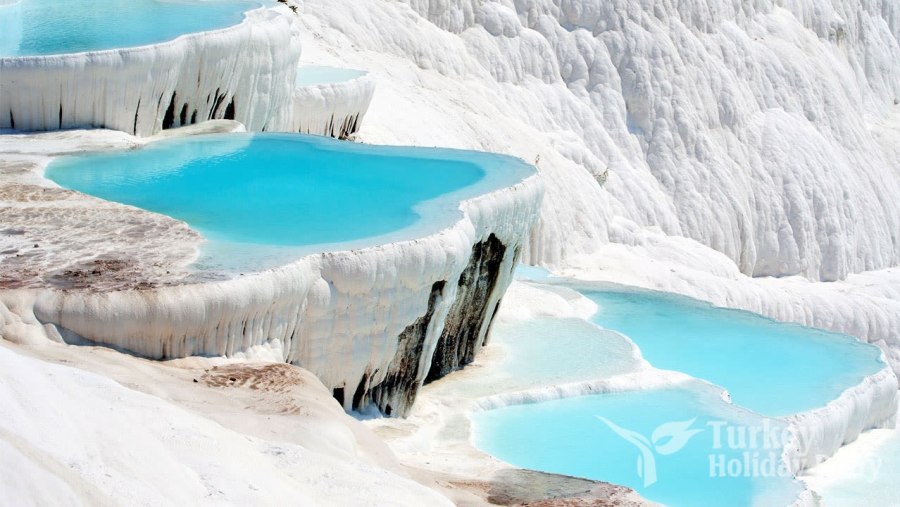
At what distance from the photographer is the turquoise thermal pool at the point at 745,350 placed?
10.4 meters

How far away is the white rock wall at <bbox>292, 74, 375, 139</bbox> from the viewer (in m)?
13.2

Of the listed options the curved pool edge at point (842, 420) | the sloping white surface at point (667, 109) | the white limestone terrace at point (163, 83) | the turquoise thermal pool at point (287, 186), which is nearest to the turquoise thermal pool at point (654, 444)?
the curved pool edge at point (842, 420)

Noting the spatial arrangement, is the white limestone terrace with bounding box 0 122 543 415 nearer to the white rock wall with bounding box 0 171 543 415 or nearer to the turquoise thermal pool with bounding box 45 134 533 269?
the white rock wall with bounding box 0 171 543 415

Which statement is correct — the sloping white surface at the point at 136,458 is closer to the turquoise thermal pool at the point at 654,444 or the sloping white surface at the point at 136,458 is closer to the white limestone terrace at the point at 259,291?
the white limestone terrace at the point at 259,291

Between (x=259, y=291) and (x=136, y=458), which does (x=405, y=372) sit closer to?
(x=259, y=291)

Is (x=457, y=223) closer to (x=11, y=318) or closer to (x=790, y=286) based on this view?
(x=11, y=318)

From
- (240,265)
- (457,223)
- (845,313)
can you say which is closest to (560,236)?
(845,313)

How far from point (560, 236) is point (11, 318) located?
1181 cm

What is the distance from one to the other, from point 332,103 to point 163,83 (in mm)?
2907

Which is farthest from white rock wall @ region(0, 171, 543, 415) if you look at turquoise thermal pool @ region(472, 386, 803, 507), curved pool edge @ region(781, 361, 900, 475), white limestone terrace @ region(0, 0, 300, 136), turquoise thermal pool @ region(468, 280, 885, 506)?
white limestone terrace @ region(0, 0, 300, 136)

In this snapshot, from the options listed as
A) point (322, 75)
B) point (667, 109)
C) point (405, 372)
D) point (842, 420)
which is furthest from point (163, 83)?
point (667, 109)

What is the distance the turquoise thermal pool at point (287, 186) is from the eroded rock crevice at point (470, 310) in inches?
20.2

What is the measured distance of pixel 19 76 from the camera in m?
9.98

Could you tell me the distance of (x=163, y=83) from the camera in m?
10.9
